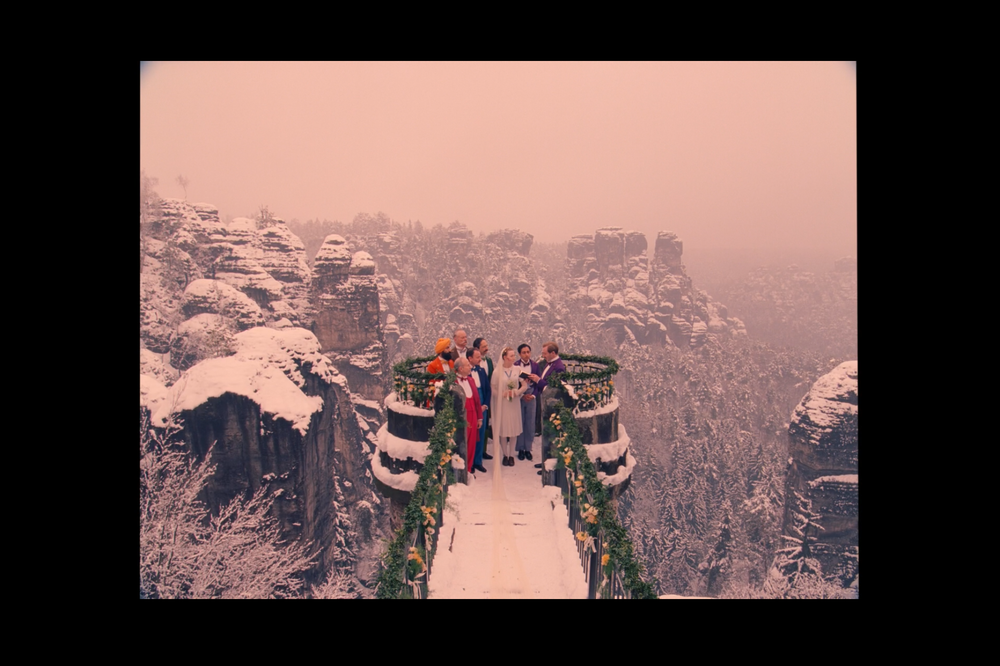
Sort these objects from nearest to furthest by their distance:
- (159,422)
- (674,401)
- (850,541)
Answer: (159,422) → (850,541) → (674,401)

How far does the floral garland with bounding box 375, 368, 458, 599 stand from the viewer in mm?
6664

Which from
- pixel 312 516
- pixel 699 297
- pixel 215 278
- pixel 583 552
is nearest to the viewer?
Answer: pixel 583 552

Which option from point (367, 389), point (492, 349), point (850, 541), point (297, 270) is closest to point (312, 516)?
point (367, 389)

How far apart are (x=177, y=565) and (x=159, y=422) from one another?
19.4ft

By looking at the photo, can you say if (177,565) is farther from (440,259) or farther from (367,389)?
(440,259)

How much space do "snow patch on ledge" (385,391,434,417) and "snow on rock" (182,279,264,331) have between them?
945 inches

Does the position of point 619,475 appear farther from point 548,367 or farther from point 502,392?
point 502,392

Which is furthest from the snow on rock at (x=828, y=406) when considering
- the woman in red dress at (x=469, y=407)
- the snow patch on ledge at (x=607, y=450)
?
the woman in red dress at (x=469, y=407)

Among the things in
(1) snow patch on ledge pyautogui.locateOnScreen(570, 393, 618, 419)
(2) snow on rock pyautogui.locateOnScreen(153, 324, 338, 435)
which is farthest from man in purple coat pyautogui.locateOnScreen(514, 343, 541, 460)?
(2) snow on rock pyautogui.locateOnScreen(153, 324, 338, 435)

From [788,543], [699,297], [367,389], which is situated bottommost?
[788,543]

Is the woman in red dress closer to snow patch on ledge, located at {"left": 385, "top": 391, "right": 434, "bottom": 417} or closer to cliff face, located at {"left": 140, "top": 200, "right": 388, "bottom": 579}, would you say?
snow patch on ledge, located at {"left": 385, "top": 391, "right": 434, "bottom": 417}

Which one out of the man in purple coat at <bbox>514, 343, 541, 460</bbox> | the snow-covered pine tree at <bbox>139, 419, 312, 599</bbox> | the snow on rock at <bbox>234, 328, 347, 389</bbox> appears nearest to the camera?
the man in purple coat at <bbox>514, 343, 541, 460</bbox>

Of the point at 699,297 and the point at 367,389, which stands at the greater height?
the point at 699,297

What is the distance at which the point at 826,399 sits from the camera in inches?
1113
